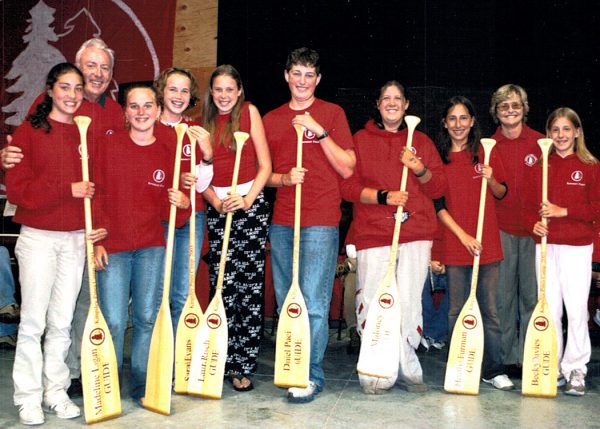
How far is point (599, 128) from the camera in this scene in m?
5.55

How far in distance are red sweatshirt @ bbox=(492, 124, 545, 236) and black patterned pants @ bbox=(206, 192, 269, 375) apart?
133cm

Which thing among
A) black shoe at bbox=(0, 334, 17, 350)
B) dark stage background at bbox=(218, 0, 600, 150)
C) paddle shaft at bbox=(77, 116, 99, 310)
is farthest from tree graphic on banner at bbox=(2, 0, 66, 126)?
paddle shaft at bbox=(77, 116, 99, 310)

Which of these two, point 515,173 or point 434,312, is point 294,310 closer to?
point 515,173

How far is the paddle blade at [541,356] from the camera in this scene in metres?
3.60

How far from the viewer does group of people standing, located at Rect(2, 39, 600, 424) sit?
126 inches

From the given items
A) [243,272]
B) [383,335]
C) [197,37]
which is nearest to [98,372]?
[243,272]

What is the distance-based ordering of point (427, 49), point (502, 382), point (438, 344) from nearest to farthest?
point (502, 382)
point (438, 344)
point (427, 49)

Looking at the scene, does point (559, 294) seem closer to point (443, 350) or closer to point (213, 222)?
point (443, 350)

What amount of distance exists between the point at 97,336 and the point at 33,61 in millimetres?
3775

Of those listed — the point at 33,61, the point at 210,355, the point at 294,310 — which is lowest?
the point at 210,355

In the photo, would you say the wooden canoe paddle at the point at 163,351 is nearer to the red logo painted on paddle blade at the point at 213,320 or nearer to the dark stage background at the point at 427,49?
the red logo painted on paddle blade at the point at 213,320

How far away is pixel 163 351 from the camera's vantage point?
130 inches

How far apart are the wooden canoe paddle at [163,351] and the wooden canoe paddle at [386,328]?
3.13ft

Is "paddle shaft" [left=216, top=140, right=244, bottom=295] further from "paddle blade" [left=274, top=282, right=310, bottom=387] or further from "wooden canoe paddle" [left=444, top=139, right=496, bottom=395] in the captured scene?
"wooden canoe paddle" [left=444, top=139, right=496, bottom=395]
